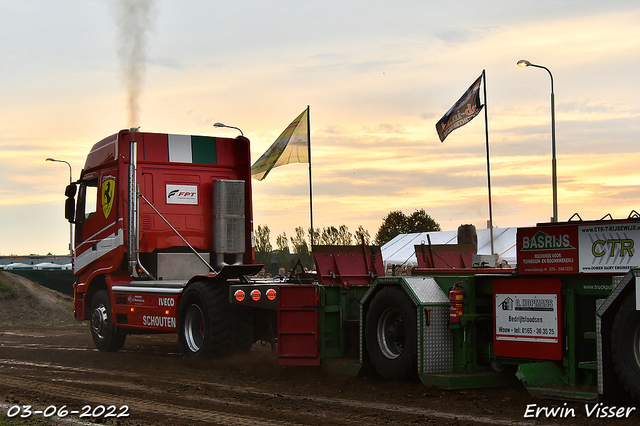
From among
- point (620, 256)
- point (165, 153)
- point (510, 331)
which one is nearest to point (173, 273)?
point (165, 153)

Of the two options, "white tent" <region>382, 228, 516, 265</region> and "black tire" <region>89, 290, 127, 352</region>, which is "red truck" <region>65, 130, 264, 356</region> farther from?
"white tent" <region>382, 228, 516, 265</region>

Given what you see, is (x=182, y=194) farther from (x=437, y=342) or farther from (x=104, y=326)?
(x=437, y=342)

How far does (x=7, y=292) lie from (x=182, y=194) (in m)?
20.2

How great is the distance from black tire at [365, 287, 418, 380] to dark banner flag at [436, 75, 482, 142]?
63.2ft

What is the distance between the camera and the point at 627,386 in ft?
24.9

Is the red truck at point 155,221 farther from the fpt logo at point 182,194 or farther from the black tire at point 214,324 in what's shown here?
the black tire at point 214,324

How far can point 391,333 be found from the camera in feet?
32.9

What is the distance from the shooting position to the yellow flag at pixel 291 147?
75.3ft

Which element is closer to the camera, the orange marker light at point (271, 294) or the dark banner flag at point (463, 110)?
the orange marker light at point (271, 294)

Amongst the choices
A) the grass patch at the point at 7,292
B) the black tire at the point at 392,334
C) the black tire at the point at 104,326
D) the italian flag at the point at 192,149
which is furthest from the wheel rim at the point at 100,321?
the grass patch at the point at 7,292

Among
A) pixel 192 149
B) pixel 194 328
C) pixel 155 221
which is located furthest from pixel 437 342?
pixel 192 149

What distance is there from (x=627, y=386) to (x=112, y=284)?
32.0 feet

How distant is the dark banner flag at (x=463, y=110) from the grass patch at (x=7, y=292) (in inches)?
691

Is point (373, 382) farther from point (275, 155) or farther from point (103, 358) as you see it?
point (275, 155)
